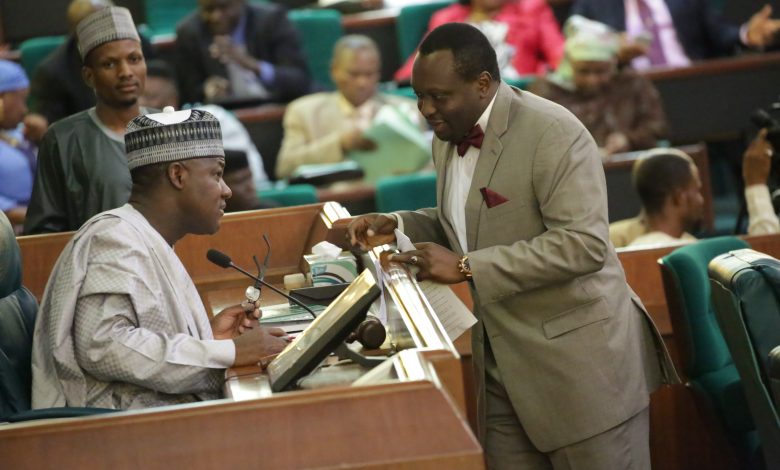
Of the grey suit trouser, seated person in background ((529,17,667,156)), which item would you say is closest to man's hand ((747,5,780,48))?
seated person in background ((529,17,667,156))

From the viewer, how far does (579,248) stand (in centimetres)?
262

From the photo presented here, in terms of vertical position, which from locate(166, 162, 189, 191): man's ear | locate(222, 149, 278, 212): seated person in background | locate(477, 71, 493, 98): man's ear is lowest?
locate(222, 149, 278, 212): seated person in background

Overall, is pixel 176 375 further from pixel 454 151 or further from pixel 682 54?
pixel 682 54

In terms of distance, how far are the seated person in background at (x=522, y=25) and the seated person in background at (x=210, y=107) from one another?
3.75 ft

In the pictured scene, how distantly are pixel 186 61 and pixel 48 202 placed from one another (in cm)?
275

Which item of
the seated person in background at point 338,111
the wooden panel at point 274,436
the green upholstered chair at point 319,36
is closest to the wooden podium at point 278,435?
the wooden panel at point 274,436

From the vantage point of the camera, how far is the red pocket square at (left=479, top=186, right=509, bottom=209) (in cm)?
274

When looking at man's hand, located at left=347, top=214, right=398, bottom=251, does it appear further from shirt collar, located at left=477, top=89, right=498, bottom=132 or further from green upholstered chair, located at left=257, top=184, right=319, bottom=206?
green upholstered chair, located at left=257, top=184, right=319, bottom=206

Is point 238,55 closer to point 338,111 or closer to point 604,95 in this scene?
point 338,111

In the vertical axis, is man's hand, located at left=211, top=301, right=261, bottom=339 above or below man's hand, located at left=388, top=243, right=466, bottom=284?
below

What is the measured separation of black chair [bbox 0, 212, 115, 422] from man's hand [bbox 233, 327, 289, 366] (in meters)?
0.46

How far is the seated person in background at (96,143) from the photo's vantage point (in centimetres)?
357

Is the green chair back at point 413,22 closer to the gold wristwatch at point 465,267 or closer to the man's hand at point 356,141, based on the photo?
the man's hand at point 356,141

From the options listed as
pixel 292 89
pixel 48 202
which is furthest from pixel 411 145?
pixel 48 202
